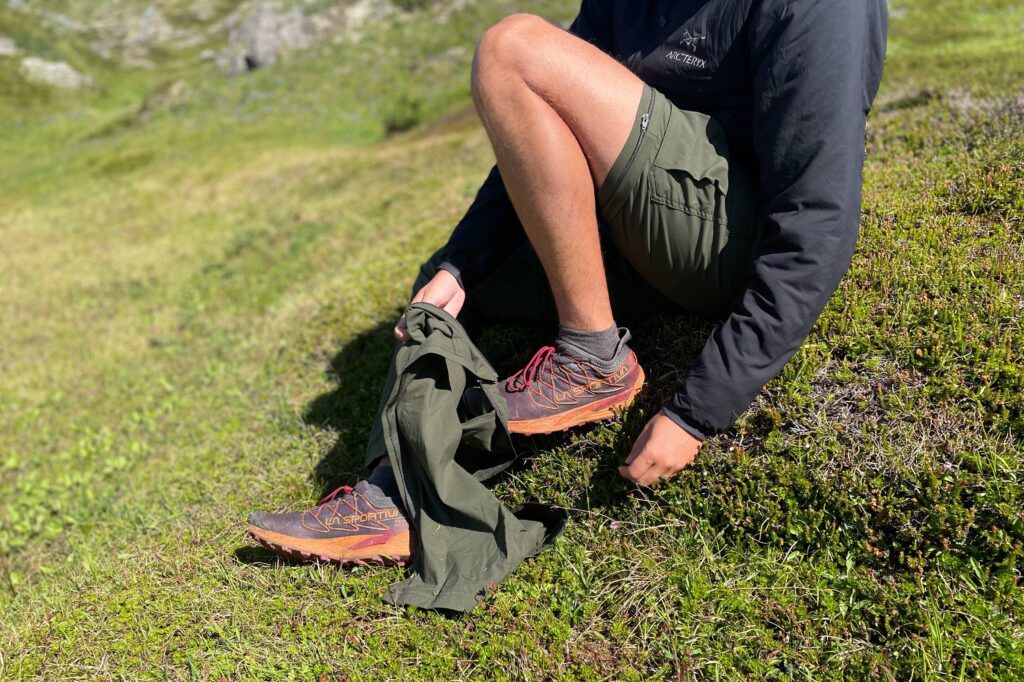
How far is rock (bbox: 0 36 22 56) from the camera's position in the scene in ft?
162

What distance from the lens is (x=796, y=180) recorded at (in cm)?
266

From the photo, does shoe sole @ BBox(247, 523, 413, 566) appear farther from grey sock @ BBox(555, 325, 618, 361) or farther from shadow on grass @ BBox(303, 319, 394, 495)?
grey sock @ BBox(555, 325, 618, 361)

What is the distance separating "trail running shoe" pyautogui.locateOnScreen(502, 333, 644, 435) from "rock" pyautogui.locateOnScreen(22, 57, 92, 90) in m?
56.7

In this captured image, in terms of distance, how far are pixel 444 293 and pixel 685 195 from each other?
1363mm

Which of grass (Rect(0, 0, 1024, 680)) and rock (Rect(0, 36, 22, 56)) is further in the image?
rock (Rect(0, 36, 22, 56))

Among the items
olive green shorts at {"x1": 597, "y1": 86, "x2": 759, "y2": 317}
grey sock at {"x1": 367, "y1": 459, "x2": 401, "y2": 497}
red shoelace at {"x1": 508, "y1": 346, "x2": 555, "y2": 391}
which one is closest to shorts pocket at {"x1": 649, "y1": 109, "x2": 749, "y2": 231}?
olive green shorts at {"x1": 597, "y1": 86, "x2": 759, "y2": 317}

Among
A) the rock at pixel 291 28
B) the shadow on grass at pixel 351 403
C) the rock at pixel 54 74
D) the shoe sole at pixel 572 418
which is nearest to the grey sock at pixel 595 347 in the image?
the shoe sole at pixel 572 418

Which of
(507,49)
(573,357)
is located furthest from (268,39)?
(573,357)

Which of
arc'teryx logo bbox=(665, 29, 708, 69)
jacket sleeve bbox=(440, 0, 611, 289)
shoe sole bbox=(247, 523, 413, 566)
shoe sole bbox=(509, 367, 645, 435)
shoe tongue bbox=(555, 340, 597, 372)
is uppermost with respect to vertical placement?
arc'teryx logo bbox=(665, 29, 708, 69)

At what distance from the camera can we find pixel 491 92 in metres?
2.92

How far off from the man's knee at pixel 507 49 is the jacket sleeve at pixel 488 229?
3.00 feet

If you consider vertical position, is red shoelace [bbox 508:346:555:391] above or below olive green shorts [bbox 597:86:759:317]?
below

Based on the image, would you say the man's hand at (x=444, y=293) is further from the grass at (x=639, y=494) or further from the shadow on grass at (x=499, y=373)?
the grass at (x=639, y=494)

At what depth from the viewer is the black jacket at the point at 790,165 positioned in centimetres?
257
